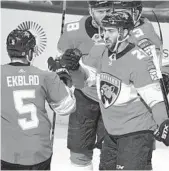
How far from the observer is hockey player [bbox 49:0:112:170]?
12.4ft

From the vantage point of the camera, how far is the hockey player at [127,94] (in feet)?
9.45

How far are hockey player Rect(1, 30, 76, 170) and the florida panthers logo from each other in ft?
0.85

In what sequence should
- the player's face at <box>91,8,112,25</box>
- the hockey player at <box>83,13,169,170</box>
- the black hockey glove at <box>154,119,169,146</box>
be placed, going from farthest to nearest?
the player's face at <box>91,8,112,25</box> → the hockey player at <box>83,13,169,170</box> → the black hockey glove at <box>154,119,169,146</box>

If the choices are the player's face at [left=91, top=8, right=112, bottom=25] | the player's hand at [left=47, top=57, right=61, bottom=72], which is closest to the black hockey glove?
the player's hand at [left=47, top=57, right=61, bottom=72]

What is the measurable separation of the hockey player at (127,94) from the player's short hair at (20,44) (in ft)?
1.26

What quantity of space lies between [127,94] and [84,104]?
91cm

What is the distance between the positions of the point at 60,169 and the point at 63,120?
1.35 meters

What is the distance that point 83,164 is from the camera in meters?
3.94

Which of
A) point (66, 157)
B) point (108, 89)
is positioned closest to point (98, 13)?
point (108, 89)

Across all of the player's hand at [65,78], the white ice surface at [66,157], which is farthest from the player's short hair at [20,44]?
the white ice surface at [66,157]

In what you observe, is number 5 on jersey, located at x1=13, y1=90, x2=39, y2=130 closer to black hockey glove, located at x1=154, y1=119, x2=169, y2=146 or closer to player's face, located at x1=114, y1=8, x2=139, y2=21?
black hockey glove, located at x1=154, y1=119, x2=169, y2=146

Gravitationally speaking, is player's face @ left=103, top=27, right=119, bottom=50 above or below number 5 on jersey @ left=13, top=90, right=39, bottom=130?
above

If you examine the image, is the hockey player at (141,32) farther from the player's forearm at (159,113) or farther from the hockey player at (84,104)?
the player's forearm at (159,113)

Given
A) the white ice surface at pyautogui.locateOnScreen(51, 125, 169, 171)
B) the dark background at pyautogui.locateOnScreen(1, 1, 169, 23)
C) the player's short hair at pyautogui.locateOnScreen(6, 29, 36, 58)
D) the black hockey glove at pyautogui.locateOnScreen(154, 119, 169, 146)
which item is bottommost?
the white ice surface at pyautogui.locateOnScreen(51, 125, 169, 171)
